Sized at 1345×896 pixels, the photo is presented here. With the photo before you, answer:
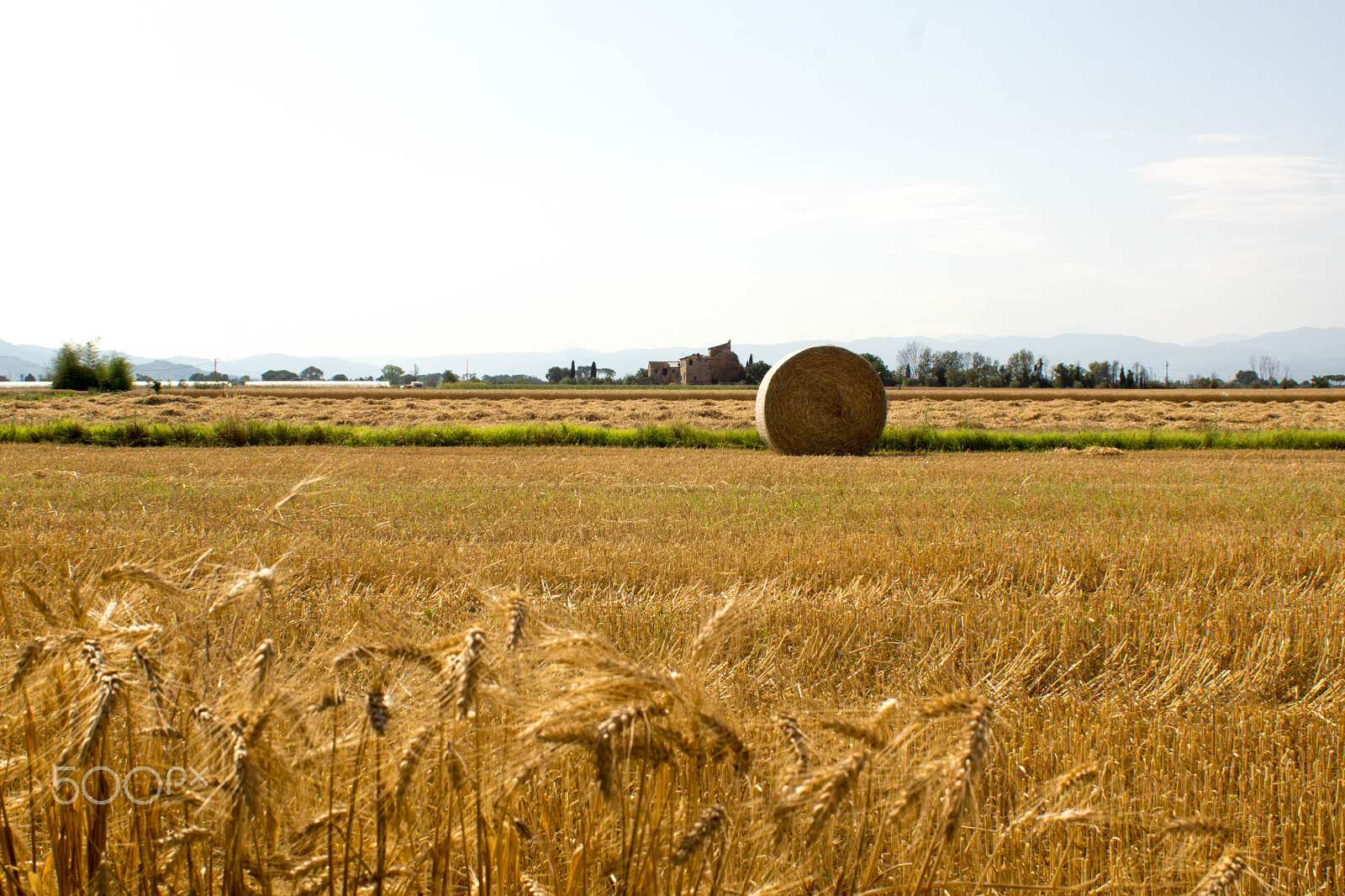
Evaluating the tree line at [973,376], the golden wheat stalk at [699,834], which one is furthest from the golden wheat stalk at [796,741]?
the tree line at [973,376]

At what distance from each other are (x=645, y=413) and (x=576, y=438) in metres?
6.85

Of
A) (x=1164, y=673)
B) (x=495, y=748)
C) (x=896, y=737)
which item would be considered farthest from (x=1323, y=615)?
(x=495, y=748)

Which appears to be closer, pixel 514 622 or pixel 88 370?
pixel 514 622

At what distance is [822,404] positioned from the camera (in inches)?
810

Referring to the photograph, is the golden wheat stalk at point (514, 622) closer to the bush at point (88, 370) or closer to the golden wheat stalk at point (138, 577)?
the golden wheat stalk at point (138, 577)

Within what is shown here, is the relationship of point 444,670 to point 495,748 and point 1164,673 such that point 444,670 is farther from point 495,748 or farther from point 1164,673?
point 1164,673

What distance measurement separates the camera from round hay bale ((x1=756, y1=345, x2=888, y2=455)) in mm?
20328

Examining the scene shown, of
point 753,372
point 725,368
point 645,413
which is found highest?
point 725,368

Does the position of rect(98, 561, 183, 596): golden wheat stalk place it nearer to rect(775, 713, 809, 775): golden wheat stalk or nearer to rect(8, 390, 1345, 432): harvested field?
rect(775, 713, 809, 775): golden wheat stalk

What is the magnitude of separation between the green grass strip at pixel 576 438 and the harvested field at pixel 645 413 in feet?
8.44

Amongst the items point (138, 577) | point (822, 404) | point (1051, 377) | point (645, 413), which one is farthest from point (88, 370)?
point (1051, 377)

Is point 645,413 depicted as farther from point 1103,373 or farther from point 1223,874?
point 1103,373

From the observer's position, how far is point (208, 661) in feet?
7.57

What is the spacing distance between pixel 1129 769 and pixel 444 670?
10.6 feet
